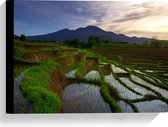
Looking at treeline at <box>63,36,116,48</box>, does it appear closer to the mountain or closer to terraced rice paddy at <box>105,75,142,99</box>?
the mountain

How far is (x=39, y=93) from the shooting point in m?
1.45

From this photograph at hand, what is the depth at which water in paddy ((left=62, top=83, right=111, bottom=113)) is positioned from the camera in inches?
57.8

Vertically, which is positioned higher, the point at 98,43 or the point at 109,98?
the point at 98,43

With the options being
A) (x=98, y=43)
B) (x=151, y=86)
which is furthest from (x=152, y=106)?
(x=98, y=43)

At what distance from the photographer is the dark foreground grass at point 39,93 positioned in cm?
145

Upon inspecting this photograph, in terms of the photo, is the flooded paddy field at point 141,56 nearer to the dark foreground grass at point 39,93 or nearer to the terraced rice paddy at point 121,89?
the terraced rice paddy at point 121,89

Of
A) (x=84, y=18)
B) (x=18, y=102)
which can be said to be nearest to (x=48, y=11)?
(x=84, y=18)

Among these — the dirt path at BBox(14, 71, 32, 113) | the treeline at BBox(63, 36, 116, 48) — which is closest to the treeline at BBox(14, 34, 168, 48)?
the treeline at BBox(63, 36, 116, 48)

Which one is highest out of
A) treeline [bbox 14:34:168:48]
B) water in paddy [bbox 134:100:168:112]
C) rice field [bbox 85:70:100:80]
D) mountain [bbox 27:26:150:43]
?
mountain [bbox 27:26:150:43]

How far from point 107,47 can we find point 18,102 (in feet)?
1.30

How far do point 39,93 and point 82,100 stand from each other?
0.54 feet

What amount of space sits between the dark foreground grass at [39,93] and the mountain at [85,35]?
0.45 feet

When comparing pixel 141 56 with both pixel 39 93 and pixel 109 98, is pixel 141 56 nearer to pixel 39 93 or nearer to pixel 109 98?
pixel 109 98

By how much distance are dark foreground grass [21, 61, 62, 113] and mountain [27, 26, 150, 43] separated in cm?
14
